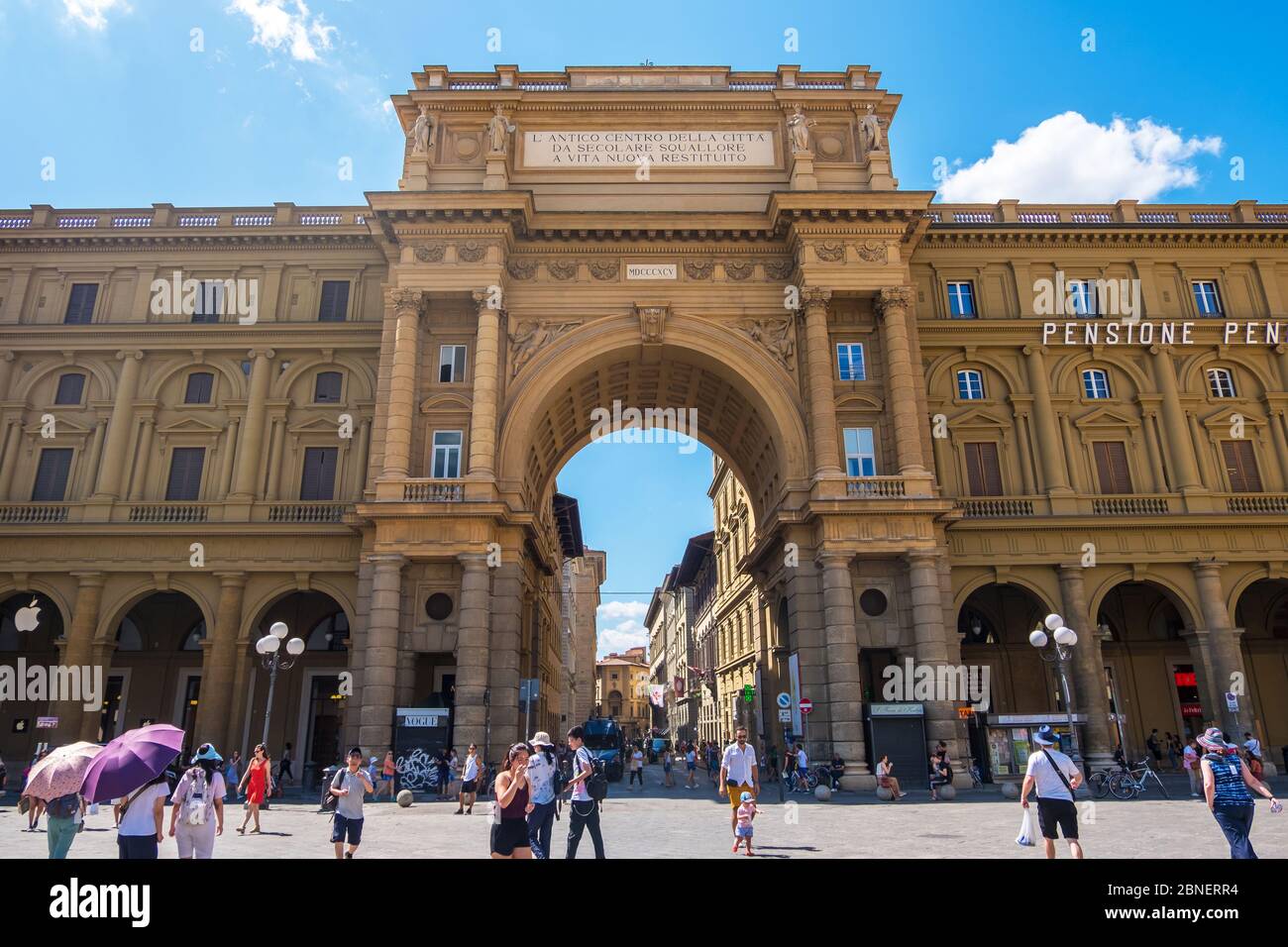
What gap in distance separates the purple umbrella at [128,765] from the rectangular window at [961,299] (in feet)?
112

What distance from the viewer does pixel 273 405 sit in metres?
34.0

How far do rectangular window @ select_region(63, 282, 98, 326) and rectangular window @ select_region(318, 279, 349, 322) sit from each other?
9.90 meters

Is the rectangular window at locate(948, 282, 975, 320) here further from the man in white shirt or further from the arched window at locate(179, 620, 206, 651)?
the arched window at locate(179, 620, 206, 651)

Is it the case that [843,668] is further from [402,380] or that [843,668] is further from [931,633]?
[402,380]

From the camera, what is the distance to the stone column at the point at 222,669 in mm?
29688

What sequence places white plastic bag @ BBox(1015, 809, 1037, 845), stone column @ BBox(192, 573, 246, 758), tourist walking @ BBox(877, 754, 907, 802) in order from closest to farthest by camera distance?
white plastic bag @ BBox(1015, 809, 1037, 845) → tourist walking @ BBox(877, 754, 907, 802) → stone column @ BBox(192, 573, 246, 758)

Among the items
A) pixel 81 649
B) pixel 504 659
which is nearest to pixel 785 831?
pixel 504 659

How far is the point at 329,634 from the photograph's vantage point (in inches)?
1401

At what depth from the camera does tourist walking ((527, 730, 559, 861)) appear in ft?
36.7

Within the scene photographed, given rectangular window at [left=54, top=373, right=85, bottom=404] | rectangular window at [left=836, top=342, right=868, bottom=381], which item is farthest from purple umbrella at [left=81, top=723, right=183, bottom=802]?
rectangular window at [left=54, top=373, right=85, bottom=404]

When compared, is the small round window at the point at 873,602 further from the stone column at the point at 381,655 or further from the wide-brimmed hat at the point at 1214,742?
the wide-brimmed hat at the point at 1214,742
